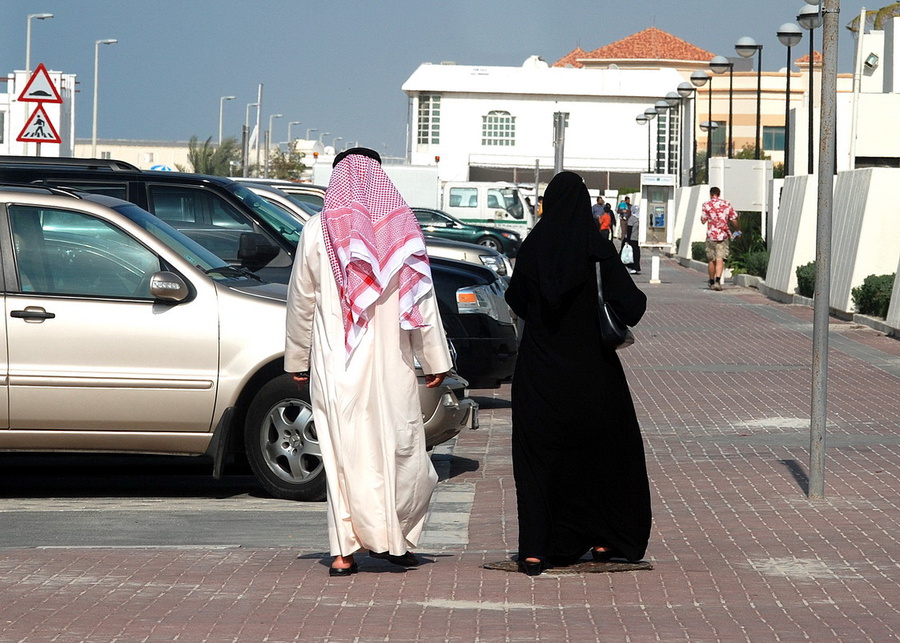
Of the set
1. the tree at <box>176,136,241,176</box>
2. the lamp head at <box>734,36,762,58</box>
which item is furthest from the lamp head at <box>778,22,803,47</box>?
the tree at <box>176,136,241,176</box>

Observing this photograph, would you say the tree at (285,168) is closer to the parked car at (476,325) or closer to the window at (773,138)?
the window at (773,138)

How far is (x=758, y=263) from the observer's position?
97.2 ft

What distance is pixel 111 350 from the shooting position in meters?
8.06

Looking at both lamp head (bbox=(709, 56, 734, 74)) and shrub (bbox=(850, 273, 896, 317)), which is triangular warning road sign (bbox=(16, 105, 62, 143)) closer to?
shrub (bbox=(850, 273, 896, 317))

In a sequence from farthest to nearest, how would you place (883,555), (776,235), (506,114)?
(506,114) → (776,235) → (883,555)

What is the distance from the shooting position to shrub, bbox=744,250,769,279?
96.6ft

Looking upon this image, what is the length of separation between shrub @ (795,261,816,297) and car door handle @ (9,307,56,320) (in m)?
A: 17.4

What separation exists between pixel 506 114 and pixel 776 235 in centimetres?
5949

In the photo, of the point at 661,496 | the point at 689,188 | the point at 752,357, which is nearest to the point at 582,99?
the point at 689,188

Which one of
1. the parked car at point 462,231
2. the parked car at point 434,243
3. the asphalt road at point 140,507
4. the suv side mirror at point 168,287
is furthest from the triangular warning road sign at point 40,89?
the parked car at point 462,231

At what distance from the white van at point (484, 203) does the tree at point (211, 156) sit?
46832 mm

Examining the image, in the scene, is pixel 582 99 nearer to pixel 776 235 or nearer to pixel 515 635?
pixel 776 235

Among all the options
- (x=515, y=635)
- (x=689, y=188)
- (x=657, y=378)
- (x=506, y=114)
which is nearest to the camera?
(x=515, y=635)

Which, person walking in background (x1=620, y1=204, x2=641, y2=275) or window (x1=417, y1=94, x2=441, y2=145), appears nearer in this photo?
person walking in background (x1=620, y1=204, x2=641, y2=275)
